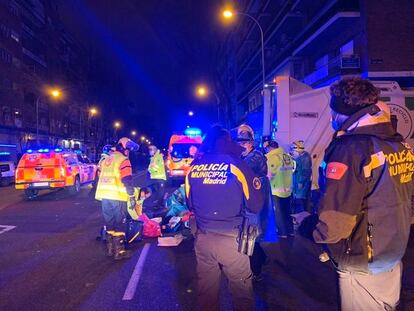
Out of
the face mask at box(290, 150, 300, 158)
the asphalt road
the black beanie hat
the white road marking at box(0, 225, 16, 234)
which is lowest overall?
the asphalt road

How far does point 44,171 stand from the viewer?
52.2 feet

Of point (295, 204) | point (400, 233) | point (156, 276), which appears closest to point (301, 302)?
point (156, 276)

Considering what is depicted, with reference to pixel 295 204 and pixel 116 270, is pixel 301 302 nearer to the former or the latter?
pixel 116 270

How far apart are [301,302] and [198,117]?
51714 millimetres

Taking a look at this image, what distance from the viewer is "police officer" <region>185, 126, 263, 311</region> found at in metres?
3.31

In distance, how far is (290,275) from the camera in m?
5.60

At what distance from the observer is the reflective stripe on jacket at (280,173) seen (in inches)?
299

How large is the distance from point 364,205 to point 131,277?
13.7 feet

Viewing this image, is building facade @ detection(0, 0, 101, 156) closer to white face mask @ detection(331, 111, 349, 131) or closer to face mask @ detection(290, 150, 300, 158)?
face mask @ detection(290, 150, 300, 158)

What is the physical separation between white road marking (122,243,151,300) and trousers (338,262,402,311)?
10.4 feet

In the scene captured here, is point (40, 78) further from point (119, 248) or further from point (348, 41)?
point (119, 248)

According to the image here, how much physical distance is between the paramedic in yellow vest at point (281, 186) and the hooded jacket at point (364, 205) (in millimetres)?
5287

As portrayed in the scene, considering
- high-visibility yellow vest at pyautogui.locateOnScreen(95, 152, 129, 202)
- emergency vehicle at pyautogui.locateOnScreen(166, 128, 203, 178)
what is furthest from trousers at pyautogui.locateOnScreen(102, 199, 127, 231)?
emergency vehicle at pyautogui.locateOnScreen(166, 128, 203, 178)

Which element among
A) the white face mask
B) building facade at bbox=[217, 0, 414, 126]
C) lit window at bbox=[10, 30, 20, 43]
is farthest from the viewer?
lit window at bbox=[10, 30, 20, 43]
